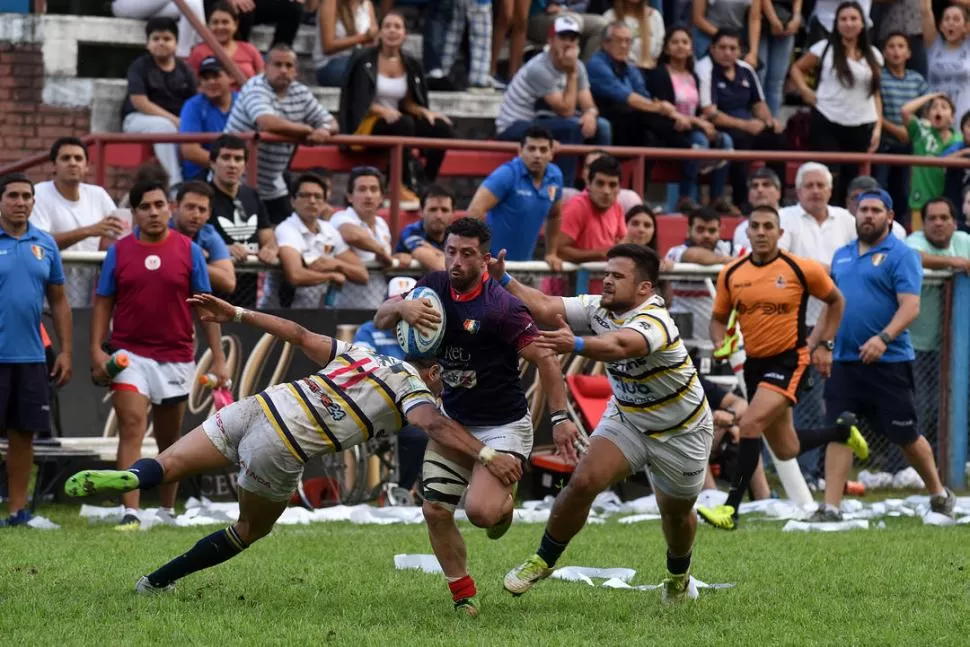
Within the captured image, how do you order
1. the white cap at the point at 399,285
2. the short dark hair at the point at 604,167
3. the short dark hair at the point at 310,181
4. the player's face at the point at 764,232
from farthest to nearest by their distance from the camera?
the short dark hair at the point at 604,167 < the short dark hair at the point at 310,181 < the white cap at the point at 399,285 < the player's face at the point at 764,232

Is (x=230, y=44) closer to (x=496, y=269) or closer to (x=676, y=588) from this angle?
(x=496, y=269)

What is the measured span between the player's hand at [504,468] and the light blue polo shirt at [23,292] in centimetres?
470

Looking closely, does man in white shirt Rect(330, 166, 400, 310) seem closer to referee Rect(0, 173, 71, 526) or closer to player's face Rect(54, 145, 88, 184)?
player's face Rect(54, 145, 88, 184)

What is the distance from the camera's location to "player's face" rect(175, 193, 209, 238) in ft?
39.2

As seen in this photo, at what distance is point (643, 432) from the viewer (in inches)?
327

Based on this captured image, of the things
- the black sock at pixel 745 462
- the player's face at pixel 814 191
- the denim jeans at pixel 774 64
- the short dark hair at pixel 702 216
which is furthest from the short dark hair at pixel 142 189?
the denim jeans at pixel 774 64

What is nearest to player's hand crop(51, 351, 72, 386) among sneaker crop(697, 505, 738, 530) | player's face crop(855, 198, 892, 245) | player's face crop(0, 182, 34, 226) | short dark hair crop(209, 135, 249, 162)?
player's face crop(0, 182, 34, 226)

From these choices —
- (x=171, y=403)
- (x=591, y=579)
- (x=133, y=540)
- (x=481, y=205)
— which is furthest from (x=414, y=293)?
(x=481, y=205)

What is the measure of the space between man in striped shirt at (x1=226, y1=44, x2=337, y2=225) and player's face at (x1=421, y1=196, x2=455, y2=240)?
1.20 m

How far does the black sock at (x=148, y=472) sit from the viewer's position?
7.67m

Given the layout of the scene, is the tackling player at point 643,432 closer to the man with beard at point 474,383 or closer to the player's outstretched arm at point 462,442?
the man with beard at point 474,383

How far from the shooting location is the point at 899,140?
17.5 m

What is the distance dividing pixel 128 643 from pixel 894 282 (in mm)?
7968

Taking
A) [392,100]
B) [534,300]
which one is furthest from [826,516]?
[392,100]
